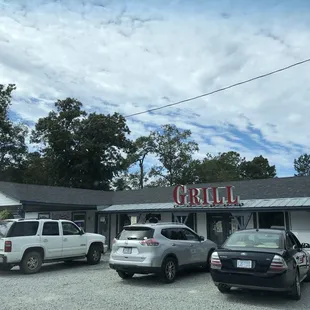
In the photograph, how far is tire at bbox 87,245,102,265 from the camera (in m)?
14.1

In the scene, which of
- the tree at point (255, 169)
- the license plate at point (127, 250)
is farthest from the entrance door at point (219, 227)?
the tree at point (255, 169)

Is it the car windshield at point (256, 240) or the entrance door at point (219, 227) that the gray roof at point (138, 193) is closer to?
the entrance door at point (219, 227)

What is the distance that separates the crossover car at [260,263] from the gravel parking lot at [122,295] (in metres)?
0.37

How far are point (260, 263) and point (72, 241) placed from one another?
8.08 meters

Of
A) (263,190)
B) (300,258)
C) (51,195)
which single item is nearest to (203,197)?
(263,190)

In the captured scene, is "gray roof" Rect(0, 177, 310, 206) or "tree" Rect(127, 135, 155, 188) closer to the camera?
"gray roof" Rect(0, 177, 310, 206)

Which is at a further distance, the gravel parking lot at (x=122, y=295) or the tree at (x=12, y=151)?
the tree at (x=12, y=151)

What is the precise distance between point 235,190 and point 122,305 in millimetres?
13388

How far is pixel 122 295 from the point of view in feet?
26.9

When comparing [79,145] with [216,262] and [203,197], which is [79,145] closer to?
[203,197]

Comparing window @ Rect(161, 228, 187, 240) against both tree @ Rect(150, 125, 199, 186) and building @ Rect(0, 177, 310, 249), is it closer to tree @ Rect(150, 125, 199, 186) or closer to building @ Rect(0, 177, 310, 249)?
building @ Rect(0, 177, 310, 249)

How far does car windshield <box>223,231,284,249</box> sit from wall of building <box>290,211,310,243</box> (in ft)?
27.2

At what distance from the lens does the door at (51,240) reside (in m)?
12.4

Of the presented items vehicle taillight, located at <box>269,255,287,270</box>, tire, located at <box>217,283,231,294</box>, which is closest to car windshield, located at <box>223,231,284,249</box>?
vehicle taillight, located at <box>269,255,287,270</box>
